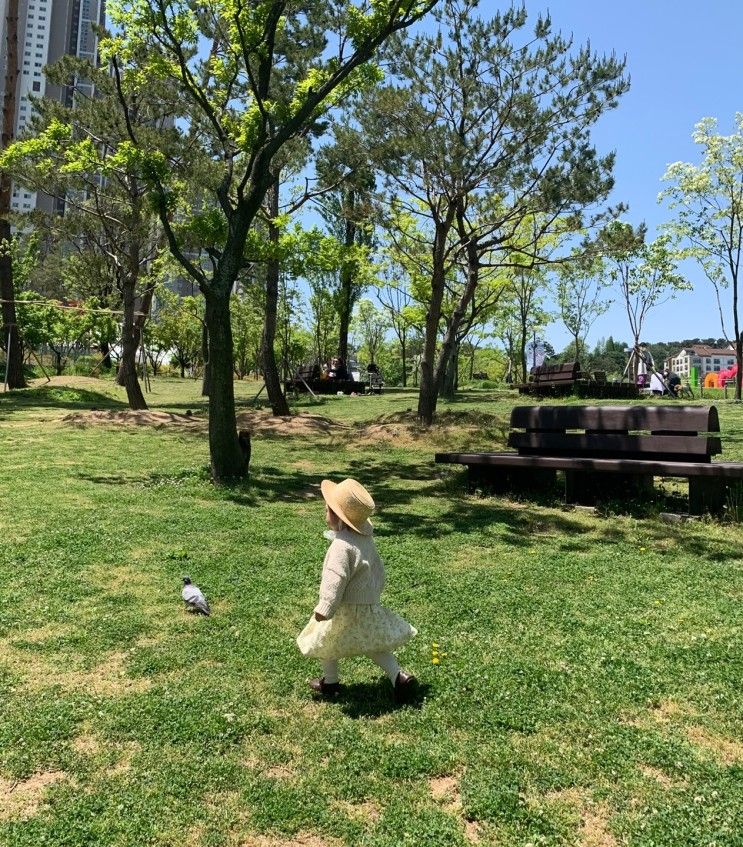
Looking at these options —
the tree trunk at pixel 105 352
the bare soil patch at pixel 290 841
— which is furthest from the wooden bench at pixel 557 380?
the bare soil patch at pixel 290 841

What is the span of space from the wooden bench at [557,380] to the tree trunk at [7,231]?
17201 millimetres

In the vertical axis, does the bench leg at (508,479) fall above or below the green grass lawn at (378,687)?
above

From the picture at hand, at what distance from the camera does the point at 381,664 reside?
12.1ft

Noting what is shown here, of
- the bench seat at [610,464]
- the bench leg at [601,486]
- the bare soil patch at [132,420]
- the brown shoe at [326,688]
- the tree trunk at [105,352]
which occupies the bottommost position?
the brown shoe at [326,688]

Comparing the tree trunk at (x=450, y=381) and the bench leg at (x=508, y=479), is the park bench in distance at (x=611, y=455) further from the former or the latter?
the tree trunk at (x=450, y=381)

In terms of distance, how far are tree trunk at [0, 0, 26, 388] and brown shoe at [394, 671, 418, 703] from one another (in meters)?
21.0

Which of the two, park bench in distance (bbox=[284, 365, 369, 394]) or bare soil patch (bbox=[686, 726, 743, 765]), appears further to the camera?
park bench in distance (bbox=[284, 365, 369, 394])

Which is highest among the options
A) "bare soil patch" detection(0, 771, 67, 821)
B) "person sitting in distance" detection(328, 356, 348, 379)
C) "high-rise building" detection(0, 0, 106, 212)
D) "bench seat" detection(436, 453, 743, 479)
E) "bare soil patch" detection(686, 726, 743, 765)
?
"high-rise building" detection(0, 0, 106, 212)

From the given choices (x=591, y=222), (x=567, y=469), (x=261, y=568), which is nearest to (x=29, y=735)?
(x=261, y=568)

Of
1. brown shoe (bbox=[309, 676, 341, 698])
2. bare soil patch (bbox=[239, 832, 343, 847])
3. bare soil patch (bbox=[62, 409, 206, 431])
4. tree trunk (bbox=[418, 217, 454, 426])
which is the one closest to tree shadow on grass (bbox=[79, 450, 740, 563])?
brown shoe (bbox=[309, 676, 341, 698])

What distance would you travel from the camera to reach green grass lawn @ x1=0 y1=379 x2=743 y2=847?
2.72 m

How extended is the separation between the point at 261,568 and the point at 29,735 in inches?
107

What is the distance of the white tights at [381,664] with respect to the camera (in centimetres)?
366

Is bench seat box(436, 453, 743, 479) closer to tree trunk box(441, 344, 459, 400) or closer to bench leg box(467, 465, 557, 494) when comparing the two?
bench leg box(467, 465, 557, 494)
